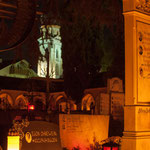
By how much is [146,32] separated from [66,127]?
497cm

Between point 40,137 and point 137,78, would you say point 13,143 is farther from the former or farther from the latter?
point 137,78

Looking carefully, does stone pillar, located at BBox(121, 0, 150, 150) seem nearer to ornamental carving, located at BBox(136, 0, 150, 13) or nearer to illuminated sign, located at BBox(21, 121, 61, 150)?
ornamental carving, located at BBox(136, 0, 150, 13)

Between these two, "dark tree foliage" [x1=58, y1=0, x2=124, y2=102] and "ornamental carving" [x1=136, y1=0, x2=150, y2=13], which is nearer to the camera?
"ornamental carving" [x1=136, y1=0, x2=150, y2=13]

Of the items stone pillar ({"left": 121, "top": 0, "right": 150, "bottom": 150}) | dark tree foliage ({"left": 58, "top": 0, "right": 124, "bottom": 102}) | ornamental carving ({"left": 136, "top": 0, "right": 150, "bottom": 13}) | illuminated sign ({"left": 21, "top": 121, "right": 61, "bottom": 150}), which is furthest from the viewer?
dark tree foliage ({"left": 58, "top": 0, "right": 124, "bottom": 102})

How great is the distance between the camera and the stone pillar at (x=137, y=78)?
27.8 feet

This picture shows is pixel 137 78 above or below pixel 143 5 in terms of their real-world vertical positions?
below

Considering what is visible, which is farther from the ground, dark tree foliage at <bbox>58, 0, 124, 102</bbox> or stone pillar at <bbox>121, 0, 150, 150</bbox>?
dark tree foliage at <bbox>58, 0, 124, 102</bbox>

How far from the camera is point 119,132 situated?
17391 mm

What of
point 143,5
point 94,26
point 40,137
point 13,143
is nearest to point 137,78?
point 143,5

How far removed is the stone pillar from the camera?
847cm

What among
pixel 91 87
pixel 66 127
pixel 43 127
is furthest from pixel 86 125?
pixel 91 87

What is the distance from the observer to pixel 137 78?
8.59 metres

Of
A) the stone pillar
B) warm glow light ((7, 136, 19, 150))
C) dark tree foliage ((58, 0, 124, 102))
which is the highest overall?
dark tree foliage ((58, 0, 124, 102))

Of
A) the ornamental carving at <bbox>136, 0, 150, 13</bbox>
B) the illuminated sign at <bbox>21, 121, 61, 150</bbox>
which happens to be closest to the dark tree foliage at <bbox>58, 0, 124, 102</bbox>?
the ornamental carving at <bbox>136, 0, 150, 13</bbox>
